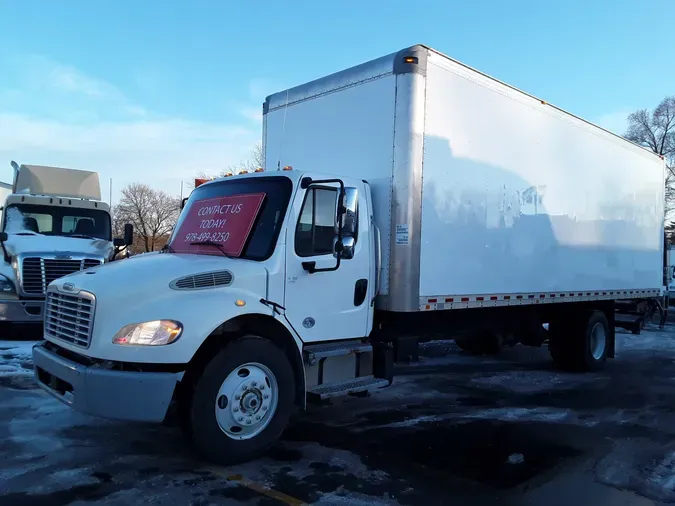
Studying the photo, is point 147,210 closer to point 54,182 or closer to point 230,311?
point 54,182

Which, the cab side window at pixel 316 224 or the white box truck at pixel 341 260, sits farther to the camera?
the cab side window at pixel 316 224

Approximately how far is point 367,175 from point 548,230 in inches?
133

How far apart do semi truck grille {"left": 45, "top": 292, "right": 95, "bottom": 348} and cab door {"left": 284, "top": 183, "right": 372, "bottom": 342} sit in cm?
167

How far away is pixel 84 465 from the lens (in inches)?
185

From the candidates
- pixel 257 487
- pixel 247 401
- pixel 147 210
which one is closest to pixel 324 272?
pixel 247 401

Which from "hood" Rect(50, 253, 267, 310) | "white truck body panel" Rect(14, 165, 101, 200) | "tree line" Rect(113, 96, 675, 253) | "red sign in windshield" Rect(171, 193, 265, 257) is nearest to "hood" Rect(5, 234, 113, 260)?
"white truck body panel" Rect(14, 165, 101, 200)

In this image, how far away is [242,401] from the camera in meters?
4.79

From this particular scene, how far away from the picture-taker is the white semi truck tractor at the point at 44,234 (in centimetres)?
1016

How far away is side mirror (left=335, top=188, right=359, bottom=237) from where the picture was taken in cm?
554

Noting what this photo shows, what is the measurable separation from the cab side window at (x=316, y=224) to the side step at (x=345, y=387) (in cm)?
130

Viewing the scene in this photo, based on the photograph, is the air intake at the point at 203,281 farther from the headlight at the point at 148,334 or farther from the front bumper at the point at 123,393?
the front bumper at the point at 123,393

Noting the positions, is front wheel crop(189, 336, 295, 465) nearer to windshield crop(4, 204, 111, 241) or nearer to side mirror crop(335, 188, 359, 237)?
side mirror crop(335, 188, 359, 237)

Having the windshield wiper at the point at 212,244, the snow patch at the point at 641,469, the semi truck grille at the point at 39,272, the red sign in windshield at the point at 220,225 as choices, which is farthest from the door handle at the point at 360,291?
the semi truck grille at the point at 39,272

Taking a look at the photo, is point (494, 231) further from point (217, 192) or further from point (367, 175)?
point (217, 192)
